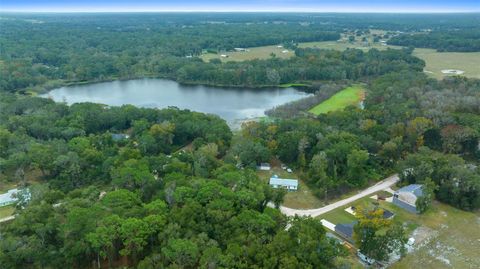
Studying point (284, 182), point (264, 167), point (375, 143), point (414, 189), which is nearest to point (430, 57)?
point (375, 143)

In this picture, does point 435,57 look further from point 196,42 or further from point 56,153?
point 56,153

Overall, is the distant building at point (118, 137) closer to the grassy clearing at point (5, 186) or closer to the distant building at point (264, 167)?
the grassy clearing at point (5, 186)

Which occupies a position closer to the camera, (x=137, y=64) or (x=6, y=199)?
(x=6, y=199)

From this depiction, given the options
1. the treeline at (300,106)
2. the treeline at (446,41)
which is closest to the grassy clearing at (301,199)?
the treeline at (300,106)

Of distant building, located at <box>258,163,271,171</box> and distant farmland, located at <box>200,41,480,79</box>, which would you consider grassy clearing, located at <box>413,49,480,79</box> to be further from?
distant building, located at <box>258,163,271,171</box>

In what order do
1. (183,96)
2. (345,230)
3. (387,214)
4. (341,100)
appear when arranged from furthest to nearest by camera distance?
(183,96) → (341,100) → (387,214) → (345,230)

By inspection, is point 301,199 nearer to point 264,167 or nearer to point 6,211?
point 264,167
